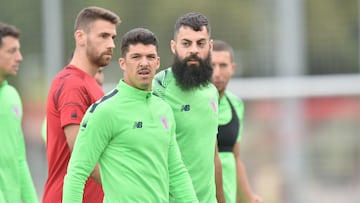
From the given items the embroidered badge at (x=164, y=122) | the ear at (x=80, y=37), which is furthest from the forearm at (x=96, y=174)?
the ear at (x=80, y=37)

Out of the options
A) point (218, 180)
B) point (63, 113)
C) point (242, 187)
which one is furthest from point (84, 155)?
point (242, 187)

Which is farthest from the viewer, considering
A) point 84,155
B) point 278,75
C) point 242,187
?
point 278,75

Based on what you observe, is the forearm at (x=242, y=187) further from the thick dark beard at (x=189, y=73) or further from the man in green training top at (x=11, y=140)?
the thick dark beard at (x=189, y=73)

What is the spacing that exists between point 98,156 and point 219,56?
11.0 ft

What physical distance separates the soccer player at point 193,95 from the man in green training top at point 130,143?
1.78ft

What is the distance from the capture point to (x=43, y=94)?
17828 mm

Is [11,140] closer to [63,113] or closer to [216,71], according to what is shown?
[63,113]

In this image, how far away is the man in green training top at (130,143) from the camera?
7.60 m

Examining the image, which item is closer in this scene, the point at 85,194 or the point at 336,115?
the point at 85,194

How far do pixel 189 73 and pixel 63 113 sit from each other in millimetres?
841

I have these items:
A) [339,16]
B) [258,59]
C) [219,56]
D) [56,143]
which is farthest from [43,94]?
[56,143]

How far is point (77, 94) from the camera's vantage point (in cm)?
829

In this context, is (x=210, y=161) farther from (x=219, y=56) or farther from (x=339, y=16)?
(x=339, y=16)

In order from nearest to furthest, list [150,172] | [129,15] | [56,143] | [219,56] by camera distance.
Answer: [150,172] → [56,143] → [219,56] → [129,15]
